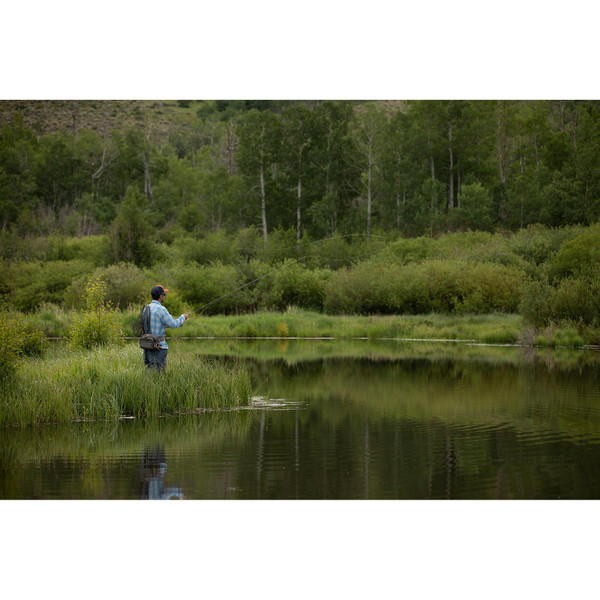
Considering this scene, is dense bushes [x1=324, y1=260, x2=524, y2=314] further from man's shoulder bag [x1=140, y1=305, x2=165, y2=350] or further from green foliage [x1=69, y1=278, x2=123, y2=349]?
man's shoulder bag [x1=140, y1=305, x2=165, y2=350]

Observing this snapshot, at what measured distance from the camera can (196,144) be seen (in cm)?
7794

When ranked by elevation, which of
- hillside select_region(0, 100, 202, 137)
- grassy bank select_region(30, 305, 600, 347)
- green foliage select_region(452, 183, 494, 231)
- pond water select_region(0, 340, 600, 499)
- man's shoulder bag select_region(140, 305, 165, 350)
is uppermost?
hillside select_region(0, 100, 202, 137)

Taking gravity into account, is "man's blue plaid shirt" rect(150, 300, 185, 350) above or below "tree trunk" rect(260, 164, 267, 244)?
below

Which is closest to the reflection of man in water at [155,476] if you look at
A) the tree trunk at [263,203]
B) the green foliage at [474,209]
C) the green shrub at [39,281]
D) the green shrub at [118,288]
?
the green shrub at [118,288]

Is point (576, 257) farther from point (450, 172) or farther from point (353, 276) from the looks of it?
point (450, 172)

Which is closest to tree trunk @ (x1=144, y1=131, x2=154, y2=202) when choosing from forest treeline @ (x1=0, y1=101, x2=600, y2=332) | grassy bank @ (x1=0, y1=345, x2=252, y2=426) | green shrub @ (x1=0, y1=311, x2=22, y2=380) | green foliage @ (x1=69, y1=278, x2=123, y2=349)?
forest treeline @ (x1=0, y1=101, x2=600, y2=332)

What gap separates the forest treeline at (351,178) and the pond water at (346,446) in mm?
29394

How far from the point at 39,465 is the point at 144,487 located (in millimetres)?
1522

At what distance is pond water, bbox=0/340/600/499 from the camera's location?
25.1 ft

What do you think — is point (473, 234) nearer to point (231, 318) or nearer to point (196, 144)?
point (231, 318)

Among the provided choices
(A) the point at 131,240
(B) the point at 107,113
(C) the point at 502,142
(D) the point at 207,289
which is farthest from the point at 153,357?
(B) the point at 107,113

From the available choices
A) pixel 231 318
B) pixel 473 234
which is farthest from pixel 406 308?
pixel 473 234

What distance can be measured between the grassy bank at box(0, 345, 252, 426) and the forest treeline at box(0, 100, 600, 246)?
30122 mm

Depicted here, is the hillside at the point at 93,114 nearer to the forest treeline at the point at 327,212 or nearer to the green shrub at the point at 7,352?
the forest treeline at the point at 327,212
